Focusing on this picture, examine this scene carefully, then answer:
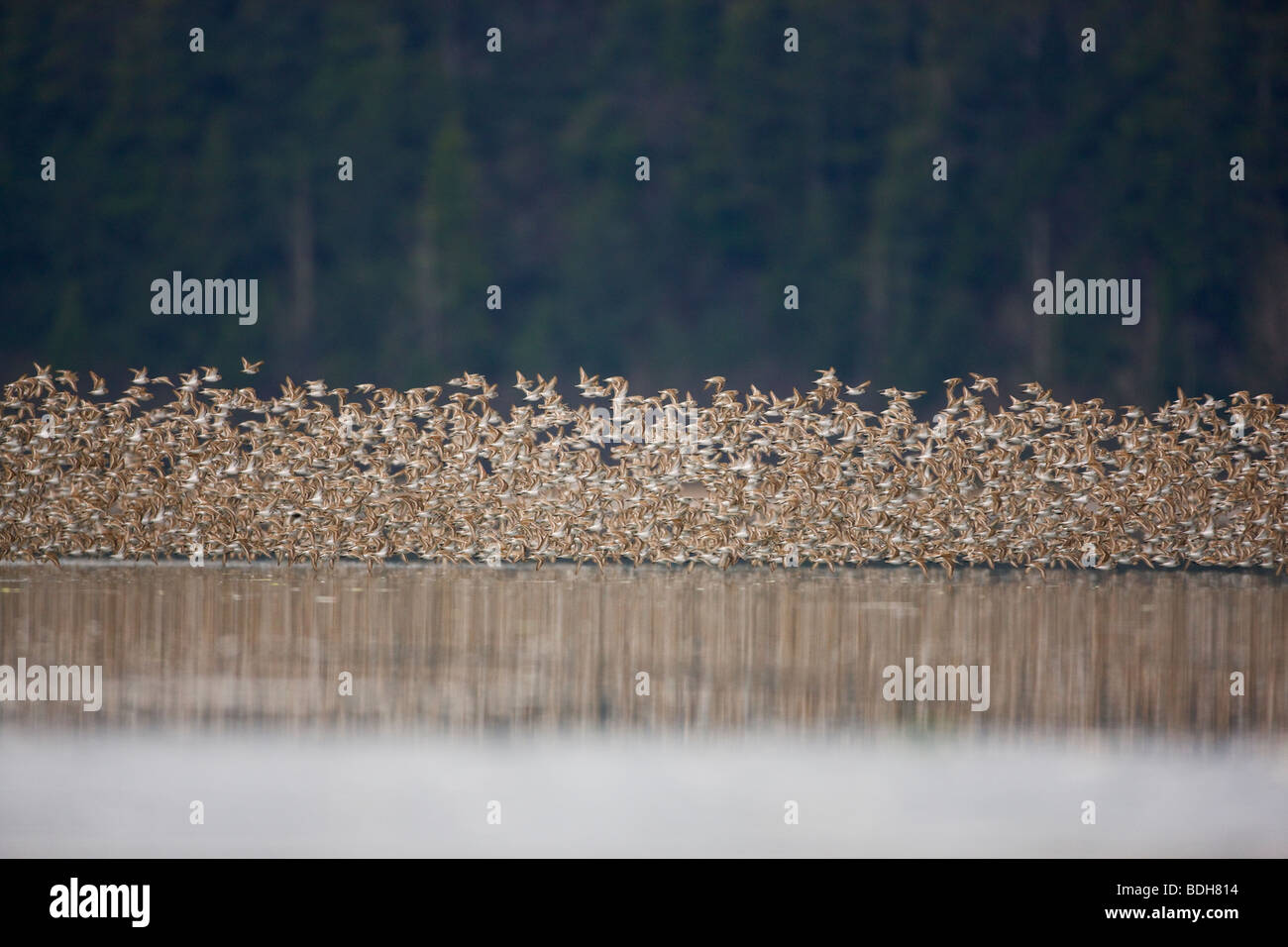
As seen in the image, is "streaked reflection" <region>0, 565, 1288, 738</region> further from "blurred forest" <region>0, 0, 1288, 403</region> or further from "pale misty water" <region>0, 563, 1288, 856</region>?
"blurred forest" <region>0, 0, 1288, 403</region>

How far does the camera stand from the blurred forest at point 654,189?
1115 cm

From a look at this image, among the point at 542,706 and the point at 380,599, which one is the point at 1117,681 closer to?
the point at 542,706

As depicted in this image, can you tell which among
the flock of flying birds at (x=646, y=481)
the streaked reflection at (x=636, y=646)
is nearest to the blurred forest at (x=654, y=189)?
the flock of flying birds at (x=646, y=481)

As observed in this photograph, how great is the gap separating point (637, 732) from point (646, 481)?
192 inches

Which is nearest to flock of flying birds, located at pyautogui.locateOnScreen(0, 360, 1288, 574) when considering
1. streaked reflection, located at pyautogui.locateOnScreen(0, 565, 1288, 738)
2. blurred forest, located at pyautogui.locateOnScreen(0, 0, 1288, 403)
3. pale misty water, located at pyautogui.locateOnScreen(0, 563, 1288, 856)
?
streaked reflection, located at pyautogui.locateOnScreen(0, 565, 1288, 738)

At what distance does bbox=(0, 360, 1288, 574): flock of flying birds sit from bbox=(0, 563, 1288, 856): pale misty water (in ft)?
5.73

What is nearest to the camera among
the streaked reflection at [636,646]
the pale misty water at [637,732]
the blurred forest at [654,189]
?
the pale misty water at [637,732]

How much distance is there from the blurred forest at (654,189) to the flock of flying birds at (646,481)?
2.27 m

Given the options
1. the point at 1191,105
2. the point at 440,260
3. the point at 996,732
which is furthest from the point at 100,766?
the point at 1191,105

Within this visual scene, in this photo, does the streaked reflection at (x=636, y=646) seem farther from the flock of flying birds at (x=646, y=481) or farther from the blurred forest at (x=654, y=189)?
the blurred forest at (x=654, y=189)

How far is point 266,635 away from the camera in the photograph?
6160mm

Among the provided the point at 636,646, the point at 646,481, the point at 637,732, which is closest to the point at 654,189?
the point at 646,481

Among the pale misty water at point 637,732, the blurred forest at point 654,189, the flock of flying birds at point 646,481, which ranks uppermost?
the blurred forest at point 654,189

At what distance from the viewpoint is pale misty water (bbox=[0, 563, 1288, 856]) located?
332cm
